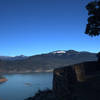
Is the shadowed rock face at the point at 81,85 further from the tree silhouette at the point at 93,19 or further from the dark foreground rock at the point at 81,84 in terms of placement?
the tree silhouette at the point at 93,19

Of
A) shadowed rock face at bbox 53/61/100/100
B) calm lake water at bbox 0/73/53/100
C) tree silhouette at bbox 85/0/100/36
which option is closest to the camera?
shadowed rock face at bbox 53/61/100/100

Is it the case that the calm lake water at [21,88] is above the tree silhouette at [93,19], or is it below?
below

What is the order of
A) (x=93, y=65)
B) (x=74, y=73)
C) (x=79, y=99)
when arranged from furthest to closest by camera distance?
(x=93, y=65)
(x=74, y=73)
(x=79, y=99)

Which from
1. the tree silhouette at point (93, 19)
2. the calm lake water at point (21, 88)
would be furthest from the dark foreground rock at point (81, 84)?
the calm lake water at point (21, 88)

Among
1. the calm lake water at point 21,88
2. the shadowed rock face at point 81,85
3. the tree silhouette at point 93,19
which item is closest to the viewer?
the shadowed rock face at point 81,85

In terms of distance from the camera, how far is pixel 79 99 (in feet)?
37.7

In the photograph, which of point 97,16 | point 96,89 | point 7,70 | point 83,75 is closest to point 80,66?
point 83,75

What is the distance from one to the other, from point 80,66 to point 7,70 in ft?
627

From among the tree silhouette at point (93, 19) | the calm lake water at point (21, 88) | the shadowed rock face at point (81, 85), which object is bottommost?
the calm lake water at point (21, 88)

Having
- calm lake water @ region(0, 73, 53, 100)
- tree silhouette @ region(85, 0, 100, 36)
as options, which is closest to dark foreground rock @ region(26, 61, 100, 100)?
tree silhouette @ region(85, 0, 100, 36)

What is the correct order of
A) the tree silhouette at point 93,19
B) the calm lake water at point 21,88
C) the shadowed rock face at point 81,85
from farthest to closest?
the calm lake water at point 21,88 → the tree silhouette at point 93,19 → the shadowed rock face at point 81,85

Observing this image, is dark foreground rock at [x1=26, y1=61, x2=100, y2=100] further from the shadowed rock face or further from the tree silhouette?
the tree silhouette

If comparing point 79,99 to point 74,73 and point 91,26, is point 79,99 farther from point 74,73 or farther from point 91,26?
point 91,26

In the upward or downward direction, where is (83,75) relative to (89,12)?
downward
